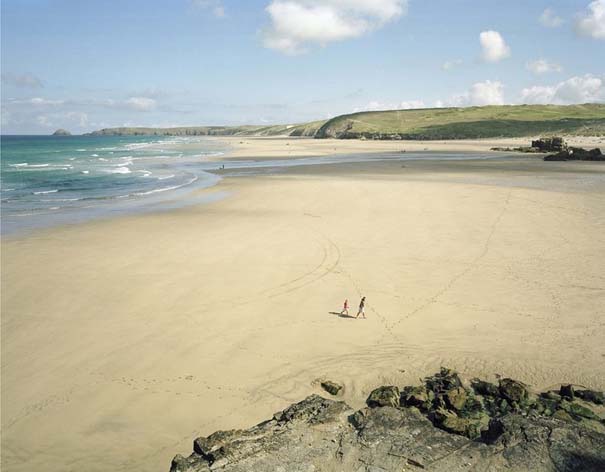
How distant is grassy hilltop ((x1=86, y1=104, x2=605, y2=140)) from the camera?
127125 mm

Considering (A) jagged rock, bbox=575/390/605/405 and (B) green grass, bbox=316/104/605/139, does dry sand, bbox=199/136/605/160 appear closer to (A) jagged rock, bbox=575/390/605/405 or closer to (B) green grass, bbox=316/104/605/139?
(B) green grass, bbox=316/104/605/139

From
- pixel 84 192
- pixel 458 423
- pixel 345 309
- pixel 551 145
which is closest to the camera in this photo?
pixel 458 423

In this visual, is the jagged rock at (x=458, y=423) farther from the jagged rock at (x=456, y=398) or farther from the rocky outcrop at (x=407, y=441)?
the jagged rock at (x=456, y=398)

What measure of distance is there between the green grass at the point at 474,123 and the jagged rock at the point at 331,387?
132191 mm

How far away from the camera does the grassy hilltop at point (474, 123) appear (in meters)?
127

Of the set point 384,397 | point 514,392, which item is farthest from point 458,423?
point 514,392

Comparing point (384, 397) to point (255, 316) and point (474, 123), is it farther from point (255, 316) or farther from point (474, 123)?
point (474, 123)

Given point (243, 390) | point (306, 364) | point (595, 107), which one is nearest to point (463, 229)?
point (306, 364)

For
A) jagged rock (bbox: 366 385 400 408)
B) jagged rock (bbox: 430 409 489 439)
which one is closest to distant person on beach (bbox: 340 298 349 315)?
jagged rock (bbox: 366 385 400 408)

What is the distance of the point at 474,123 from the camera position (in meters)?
142

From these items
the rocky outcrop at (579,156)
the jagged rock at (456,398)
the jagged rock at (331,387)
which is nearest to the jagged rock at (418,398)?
the jagged rock at (456,398)

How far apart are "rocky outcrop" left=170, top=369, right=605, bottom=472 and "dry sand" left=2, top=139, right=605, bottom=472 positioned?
162cm

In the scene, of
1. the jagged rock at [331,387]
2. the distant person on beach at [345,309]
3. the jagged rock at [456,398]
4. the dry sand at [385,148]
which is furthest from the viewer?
the dry sand at [385,148]

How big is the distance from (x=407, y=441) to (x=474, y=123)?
15034 cm
